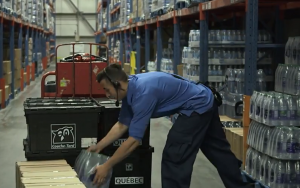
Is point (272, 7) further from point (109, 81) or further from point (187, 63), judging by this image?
point (109, 81)

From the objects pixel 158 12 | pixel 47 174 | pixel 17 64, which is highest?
pixel 158 12

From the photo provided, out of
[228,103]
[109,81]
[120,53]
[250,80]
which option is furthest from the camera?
[120,53]

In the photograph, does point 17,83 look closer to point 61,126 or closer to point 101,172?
point 61,126

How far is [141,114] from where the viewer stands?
4.21 meters

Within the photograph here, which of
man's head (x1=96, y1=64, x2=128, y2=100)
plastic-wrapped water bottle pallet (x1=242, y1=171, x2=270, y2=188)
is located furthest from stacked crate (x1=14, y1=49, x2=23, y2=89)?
man's head (x1=96, y1=64, x2=128, y2=100)

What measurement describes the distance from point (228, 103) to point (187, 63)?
59.7 inches

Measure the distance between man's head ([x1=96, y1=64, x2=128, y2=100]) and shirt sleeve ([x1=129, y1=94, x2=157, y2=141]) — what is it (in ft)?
0.56

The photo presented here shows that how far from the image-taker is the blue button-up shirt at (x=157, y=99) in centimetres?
423

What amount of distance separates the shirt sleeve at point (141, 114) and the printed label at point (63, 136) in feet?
3.33

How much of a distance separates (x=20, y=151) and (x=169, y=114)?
397cm

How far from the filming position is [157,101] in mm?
4375

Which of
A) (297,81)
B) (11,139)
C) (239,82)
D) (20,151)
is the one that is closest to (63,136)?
(297,81)

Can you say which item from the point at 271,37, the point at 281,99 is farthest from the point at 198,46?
the point at 281,99

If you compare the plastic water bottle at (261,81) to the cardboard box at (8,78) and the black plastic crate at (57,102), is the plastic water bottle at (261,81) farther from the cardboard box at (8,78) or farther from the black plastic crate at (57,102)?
the cardboard box at (8,78)
